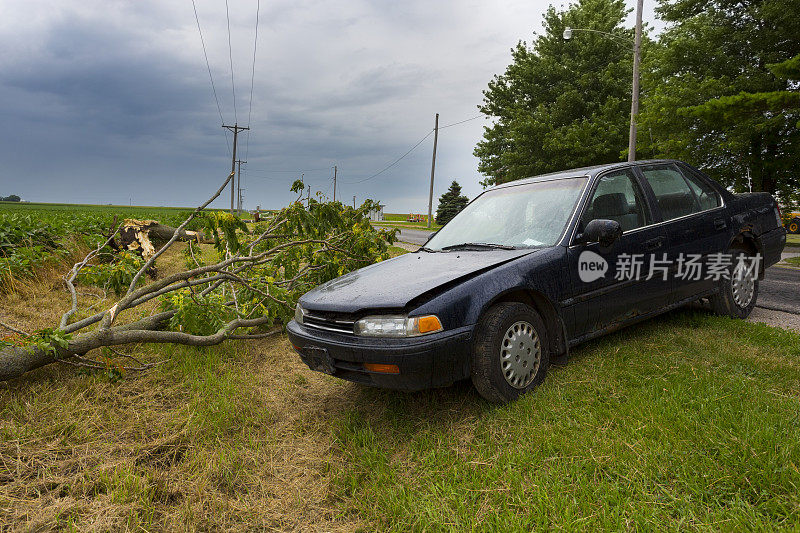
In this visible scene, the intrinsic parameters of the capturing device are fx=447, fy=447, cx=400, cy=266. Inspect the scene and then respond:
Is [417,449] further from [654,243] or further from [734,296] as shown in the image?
[734,296]

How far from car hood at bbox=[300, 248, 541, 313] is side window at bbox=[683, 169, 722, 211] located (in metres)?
2.36

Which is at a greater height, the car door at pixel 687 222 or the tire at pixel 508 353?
the car door at pixel 687 222

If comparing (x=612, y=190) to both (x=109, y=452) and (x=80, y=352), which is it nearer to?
(x=109, y=452)

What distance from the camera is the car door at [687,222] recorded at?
3.96 metres

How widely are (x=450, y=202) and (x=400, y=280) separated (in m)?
44.2

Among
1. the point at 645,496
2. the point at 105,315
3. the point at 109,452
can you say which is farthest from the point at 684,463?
the point at 105,315

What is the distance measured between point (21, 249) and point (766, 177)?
2170 centimetres

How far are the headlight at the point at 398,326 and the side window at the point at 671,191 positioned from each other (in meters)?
A: 2.72

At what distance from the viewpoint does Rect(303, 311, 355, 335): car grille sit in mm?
2716

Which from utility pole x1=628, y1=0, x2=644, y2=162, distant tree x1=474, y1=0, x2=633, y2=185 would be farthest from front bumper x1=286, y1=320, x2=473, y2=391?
distant tree x1=474, y1=0, x2=633, y2=185

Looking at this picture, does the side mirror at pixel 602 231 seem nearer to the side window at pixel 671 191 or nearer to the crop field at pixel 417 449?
the crop field at pixel 417 449

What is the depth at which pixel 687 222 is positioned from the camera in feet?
13.4

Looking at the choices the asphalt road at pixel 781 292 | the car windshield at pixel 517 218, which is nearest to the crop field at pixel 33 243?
the car windshield at pixel 517 218

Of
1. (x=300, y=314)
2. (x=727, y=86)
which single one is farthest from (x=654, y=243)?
(x=727, y=86)
